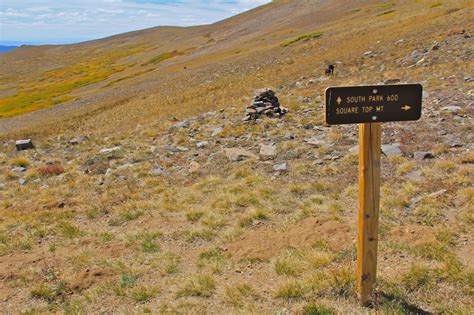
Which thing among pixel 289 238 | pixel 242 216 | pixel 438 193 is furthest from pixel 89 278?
pixel 438 193

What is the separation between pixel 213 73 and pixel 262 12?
70.6 metres

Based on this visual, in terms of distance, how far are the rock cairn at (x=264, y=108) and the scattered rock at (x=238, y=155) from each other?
4.70 m

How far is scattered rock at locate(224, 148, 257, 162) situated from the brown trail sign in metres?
8.43

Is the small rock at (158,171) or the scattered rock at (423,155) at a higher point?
the scattered rock at (423,155)

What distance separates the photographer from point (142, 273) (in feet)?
23.2

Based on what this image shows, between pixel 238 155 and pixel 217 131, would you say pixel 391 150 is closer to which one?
pixel 238 155

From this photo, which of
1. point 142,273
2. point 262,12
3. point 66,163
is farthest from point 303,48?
point 262,12

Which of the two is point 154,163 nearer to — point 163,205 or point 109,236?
point 163,205

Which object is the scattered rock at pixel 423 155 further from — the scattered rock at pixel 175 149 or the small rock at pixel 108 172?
the small rock at pixel 108 172

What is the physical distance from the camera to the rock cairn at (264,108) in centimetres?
1878

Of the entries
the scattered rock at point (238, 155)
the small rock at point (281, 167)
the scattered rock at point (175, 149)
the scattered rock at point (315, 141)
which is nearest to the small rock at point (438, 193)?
the small rock at point (281, 167)

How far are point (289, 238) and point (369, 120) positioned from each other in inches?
143

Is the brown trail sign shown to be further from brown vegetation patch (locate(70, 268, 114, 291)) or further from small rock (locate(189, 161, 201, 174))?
small rock (locate(189, 161, 201, 174))

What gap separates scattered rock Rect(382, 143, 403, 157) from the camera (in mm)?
11492
